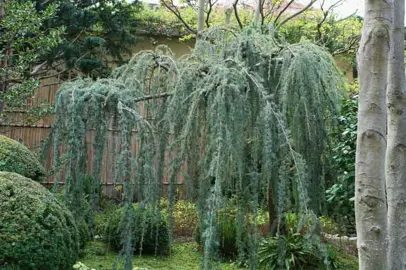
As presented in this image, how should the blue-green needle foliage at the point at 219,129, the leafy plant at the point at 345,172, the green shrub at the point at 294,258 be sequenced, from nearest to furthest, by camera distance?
the blue-green needle foliage at the point at 219,129 < the leafy plant at the point at 345,172 < the green shrub at the point at 294,258

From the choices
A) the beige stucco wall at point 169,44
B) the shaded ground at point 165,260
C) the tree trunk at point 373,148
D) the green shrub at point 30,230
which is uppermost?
the beige stucco wall at point 169,44

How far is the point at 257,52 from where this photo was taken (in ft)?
9.60

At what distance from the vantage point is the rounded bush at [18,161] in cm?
524

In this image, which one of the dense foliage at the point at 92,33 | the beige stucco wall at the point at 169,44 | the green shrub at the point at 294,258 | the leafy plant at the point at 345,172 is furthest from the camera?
the beige stucco wall at the point at 169,44

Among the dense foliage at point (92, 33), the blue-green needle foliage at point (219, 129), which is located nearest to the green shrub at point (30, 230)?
the blue-green needle foliage at point (219, 129)

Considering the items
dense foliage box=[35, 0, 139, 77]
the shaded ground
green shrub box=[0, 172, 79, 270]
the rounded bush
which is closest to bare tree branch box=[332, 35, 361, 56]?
dense foliage box=[35, 0, 139, 77]

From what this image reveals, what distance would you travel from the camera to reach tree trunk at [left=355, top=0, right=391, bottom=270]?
1544mm

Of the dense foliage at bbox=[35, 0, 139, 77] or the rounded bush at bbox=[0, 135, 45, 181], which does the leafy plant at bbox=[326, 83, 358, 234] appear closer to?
the rounded bush at bbox=[0, 135, 45, 181]

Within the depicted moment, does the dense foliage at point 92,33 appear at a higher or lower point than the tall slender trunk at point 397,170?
higher

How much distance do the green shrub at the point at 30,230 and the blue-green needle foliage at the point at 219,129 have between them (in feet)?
4.86

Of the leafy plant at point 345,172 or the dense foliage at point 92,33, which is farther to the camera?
the dense foliage at point 92,33

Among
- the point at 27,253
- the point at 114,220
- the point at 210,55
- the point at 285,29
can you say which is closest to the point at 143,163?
the point at 210,55

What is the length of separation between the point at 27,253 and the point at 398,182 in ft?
9.38

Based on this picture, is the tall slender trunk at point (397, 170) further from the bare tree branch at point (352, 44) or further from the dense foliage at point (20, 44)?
the bare tree branch at point (352, 44)
